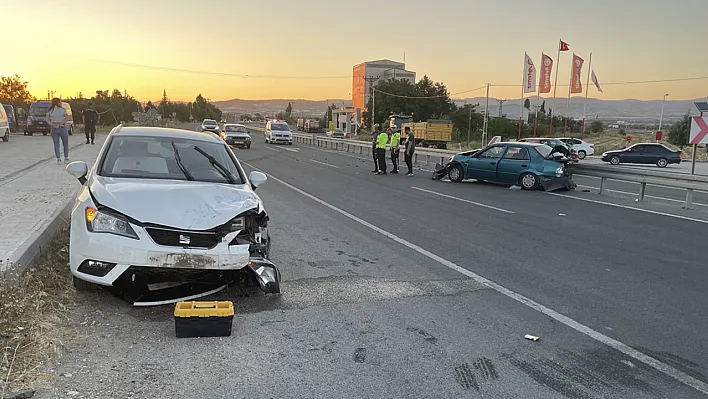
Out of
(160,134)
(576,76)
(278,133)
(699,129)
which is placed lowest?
(278,133)

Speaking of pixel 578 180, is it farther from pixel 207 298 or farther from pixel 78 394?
pixel 78 394

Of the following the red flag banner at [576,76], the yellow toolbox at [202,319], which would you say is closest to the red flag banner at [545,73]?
the red flag banner at [576,76]

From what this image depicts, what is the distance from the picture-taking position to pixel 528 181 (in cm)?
1633

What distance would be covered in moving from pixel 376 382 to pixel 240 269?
1.91 m

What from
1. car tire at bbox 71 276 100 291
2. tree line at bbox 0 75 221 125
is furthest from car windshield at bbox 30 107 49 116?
car tire at bbox 71 276 100 291

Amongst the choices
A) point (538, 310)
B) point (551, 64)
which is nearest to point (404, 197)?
point (538, 310)

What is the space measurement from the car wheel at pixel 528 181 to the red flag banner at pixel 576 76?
31886 mm

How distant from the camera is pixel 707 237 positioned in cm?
955

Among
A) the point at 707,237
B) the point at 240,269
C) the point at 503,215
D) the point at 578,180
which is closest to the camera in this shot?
the point at 240,269

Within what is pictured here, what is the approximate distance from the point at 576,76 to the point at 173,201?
4555 centimetres

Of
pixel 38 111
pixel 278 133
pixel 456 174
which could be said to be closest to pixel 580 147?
pixel 278 133

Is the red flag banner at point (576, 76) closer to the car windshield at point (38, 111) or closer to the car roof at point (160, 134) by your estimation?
the car windshield at point (38, 111)

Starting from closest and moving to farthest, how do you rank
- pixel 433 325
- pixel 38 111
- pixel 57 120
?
pixel 433 325, pixel 57 120, pixel 38 111

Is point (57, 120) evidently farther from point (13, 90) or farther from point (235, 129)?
point (13, 90)
